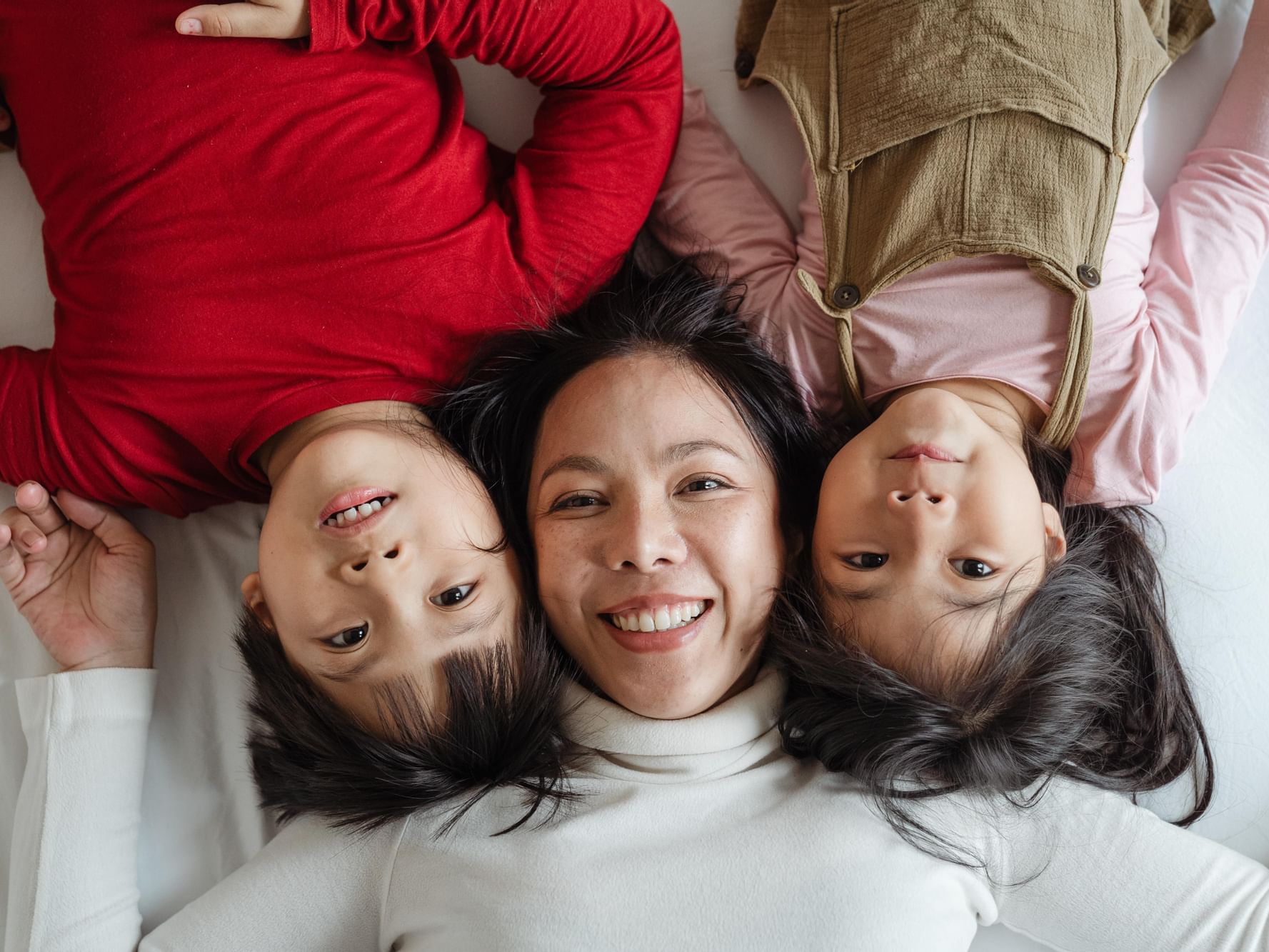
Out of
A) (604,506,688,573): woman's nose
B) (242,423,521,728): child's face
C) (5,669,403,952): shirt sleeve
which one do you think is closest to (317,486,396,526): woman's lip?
(242,423,521,728): child's face

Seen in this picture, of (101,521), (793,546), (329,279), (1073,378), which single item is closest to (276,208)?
(329,279)

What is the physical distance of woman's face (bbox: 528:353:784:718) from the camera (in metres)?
1.07

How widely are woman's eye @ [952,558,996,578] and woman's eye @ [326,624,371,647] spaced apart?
59cm

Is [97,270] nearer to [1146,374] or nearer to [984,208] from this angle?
[984,208]

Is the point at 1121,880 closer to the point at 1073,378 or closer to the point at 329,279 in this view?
the point at 1073,378

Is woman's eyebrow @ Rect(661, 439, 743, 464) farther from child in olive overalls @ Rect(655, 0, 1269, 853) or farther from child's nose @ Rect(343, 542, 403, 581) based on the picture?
child's nose @ Rect(343, 542, 403, 581)

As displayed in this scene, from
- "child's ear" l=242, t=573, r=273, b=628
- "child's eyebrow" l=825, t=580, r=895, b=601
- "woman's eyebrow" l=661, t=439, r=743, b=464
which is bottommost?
"child's ear" l=242, t=573, r=273, b=628

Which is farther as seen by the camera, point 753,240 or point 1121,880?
point 753,240

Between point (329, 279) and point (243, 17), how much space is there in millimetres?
277

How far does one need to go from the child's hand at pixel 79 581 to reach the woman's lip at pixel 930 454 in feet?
3.04

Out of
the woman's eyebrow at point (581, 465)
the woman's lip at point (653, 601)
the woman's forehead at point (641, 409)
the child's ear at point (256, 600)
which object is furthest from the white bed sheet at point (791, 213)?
the woman's lip at point (653, 601)

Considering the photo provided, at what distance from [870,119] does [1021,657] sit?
0.62 metres

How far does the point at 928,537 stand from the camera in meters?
1.00

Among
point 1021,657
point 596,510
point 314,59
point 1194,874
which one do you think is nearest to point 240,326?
point 314,59
